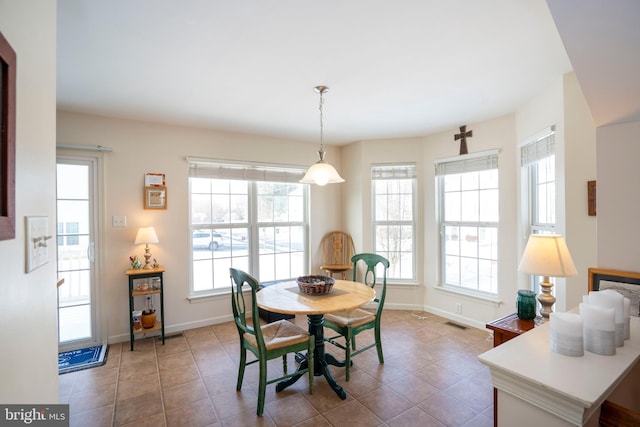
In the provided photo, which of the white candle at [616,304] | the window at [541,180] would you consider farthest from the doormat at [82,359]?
the window at [541,180]

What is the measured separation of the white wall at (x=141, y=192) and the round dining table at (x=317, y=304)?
1550 millimetres

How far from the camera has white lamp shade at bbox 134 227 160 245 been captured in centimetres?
329

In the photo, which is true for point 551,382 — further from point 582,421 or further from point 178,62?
point 178,62

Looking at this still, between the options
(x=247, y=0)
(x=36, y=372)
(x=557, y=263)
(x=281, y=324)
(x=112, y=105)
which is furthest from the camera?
(x=112, y=105)

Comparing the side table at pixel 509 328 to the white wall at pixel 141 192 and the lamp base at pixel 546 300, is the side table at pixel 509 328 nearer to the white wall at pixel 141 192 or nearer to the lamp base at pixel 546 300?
the lamp base at pixel 546 300

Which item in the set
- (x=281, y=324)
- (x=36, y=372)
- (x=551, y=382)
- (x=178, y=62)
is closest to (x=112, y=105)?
(x=178, y=62)

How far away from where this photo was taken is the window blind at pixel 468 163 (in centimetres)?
359

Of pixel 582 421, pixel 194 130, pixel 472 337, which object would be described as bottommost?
pixel 472 337

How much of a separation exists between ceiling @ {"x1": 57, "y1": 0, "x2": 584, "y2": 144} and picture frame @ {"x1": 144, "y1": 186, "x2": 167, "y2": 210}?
80cm

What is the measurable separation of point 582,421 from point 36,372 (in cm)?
162

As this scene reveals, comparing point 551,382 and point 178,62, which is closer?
point 551,382

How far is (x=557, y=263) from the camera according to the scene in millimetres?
1849

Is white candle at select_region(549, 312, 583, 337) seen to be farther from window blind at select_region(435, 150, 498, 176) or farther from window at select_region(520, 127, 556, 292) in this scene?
window blind at select_region(435, 150, 498, 176)

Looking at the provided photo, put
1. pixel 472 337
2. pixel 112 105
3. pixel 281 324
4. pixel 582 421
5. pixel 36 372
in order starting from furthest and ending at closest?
pixel 472 337 → pixel 112 105 → pixel 281 324 → pixel 582 421 → pixel 36 372
